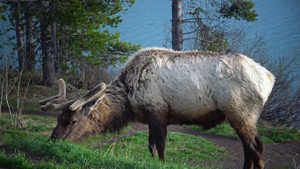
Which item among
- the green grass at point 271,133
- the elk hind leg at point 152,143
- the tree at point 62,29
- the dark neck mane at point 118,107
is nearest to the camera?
the elk hind leg at point 152,143

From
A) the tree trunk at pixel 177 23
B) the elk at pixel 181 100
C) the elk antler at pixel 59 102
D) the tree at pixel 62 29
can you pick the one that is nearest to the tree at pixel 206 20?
the tree trunk at pixel 177 23

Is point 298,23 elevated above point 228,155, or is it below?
above

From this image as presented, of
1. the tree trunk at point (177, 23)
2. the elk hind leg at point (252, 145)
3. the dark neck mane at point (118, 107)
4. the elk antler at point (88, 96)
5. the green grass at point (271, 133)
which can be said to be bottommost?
the green grass at point (271, 133)

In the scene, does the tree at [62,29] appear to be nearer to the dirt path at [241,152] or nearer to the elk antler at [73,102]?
the dirt path at [241,152]

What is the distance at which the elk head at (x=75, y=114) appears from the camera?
5809 millimetres

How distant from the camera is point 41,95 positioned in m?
13.4

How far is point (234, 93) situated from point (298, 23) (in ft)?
85.8

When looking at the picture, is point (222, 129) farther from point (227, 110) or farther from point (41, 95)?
point (41, 95)

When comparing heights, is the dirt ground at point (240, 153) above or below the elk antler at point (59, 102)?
below

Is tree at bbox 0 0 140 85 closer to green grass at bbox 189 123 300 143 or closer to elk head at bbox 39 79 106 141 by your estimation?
elk head at bbox 39 79 106 141

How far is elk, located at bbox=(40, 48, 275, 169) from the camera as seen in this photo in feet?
19.1

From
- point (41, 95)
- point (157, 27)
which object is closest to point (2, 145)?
point (41, 95)

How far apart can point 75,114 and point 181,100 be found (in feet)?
6.21

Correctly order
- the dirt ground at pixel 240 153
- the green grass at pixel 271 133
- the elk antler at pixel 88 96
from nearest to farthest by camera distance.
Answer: the elk antler at pixel 88 96 < the dirt ground at pixel 240 153 < the green grass at pixel 271 133
